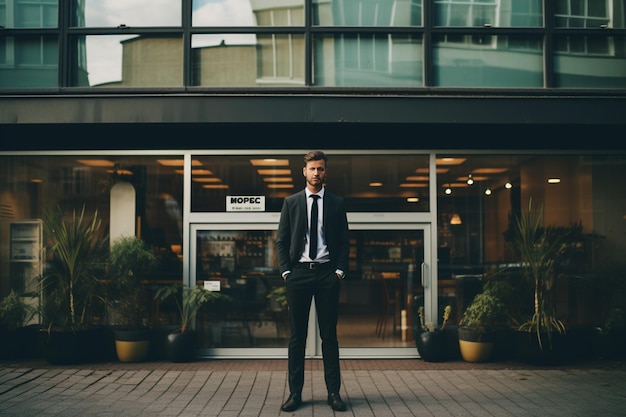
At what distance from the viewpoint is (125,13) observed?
8.41 meters

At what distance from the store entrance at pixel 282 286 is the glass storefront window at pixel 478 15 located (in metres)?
2.66

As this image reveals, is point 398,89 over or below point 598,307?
over

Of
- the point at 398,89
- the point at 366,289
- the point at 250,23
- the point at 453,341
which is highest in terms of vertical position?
the point at 250,23

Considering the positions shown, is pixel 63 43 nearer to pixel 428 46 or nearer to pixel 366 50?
pixel 366 50

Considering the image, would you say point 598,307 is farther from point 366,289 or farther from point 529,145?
point 366,289

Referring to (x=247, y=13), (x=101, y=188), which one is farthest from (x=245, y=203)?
(x=247, y=13)

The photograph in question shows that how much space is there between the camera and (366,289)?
8.66m

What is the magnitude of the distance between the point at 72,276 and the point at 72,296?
0.25 m

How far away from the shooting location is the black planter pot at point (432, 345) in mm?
8188

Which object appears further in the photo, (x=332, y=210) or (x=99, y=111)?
(x=99, y=111)

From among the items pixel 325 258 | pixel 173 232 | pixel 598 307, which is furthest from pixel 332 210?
pixel 598 307

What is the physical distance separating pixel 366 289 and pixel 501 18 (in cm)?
387

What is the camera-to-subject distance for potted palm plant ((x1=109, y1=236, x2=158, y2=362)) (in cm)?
815

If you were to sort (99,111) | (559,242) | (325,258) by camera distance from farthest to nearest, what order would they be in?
(559,242) < (99,111) < (325,258)
